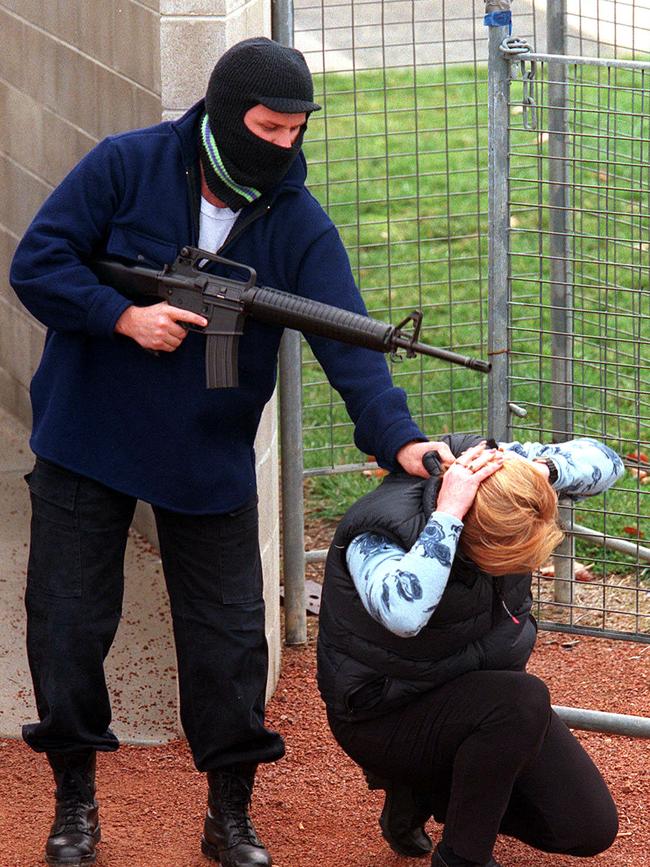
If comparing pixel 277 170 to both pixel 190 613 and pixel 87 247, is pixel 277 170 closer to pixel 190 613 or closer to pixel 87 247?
pixel 87 247

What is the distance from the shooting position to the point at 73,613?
351 cm

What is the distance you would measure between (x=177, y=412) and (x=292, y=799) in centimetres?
129

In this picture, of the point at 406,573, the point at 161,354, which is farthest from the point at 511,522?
the point at 161,354

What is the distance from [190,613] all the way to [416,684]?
620mm

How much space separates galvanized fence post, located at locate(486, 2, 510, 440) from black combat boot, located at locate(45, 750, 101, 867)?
1424 millimetres

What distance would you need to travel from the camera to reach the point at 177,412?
3447mm

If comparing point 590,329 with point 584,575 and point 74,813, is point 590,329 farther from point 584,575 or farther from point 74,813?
point 74,813

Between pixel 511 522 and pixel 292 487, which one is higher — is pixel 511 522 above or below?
above

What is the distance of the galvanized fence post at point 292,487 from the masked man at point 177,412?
3.82 feet

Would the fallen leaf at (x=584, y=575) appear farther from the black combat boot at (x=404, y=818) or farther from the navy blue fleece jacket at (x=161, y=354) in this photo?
the navy blue fleece jacket at (x=161, y=354)

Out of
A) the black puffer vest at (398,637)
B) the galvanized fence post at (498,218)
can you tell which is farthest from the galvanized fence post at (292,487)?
the black puffer vest at (398,637)

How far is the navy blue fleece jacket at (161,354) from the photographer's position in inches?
132

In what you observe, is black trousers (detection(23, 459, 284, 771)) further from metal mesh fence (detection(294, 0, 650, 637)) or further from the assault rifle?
metal mesh fence (detection(294, 0, 650, 637))

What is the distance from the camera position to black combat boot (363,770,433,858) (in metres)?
3.64
